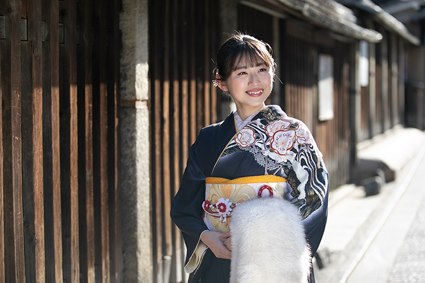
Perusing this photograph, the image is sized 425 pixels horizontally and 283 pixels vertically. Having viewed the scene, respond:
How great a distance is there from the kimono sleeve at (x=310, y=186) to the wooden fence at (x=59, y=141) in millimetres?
1431

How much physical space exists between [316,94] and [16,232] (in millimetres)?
6474

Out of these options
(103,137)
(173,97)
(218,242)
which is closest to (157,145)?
(173,97)

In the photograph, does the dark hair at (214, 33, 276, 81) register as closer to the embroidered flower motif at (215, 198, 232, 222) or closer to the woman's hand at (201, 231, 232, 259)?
the embroidered flower motif at (215, 198, 232, 222)

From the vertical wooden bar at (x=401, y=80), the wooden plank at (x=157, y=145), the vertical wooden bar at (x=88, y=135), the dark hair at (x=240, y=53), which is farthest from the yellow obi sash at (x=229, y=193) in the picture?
the vertical wooden bar at (x=401, y=80)

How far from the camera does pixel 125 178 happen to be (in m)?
3.47

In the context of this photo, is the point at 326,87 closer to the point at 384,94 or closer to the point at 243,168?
the point at 243,168

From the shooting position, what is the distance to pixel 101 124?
3.20 metres

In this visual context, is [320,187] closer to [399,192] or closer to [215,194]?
[215,194]

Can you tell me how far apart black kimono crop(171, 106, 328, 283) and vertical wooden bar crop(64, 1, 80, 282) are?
2.70ft

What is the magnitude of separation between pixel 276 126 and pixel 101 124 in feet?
4.64

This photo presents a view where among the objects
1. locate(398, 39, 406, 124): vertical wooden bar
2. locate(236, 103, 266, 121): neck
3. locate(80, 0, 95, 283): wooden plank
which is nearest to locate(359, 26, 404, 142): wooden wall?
locate(398, 39, 406, 124): vertical wooden bar

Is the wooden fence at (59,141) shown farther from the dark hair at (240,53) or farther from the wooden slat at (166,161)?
the dark hair at (240,53)

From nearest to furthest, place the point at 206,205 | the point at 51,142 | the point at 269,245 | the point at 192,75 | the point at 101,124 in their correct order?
the point at 269,245, the point at 206,205, the point at 51,142, the point at 101,124, the point at 192,75

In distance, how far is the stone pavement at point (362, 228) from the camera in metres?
4.92
